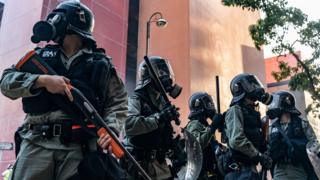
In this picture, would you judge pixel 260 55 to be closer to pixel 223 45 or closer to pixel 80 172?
pixel 223 45

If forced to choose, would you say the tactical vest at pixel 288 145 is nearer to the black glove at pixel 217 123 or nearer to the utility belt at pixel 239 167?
the utility belt at pixel 239 167

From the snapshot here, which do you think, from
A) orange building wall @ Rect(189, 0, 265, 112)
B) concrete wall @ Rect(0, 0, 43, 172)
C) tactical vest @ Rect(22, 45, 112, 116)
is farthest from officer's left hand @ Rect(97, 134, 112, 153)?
orange building wall @ Rect(189, 0, 265, 112)

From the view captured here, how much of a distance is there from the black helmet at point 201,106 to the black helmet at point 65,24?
2821mm

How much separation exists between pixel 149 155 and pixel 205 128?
1393mm

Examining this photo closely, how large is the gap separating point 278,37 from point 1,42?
671 cm

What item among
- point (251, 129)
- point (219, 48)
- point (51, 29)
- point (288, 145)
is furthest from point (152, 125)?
point (219, 48)

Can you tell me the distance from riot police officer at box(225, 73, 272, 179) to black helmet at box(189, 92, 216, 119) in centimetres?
60

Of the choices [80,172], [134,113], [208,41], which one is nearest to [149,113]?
[134,113]

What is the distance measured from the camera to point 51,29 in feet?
7.37

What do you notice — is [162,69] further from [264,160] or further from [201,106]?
[264,160]

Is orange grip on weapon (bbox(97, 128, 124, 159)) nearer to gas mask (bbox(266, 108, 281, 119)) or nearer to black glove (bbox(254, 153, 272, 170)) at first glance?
A: black glove (bbox(254, 153, 272, 170))

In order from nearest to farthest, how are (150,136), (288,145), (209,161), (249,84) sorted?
(150,136) < (288,145) < (249,84) < (209,161)

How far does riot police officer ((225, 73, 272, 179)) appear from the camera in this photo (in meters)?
3.93

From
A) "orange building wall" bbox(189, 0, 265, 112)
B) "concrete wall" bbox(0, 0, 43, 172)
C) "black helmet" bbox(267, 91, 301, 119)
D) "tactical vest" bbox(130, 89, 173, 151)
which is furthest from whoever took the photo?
"orange building wall" bbox(189, 0, 265, 112)
